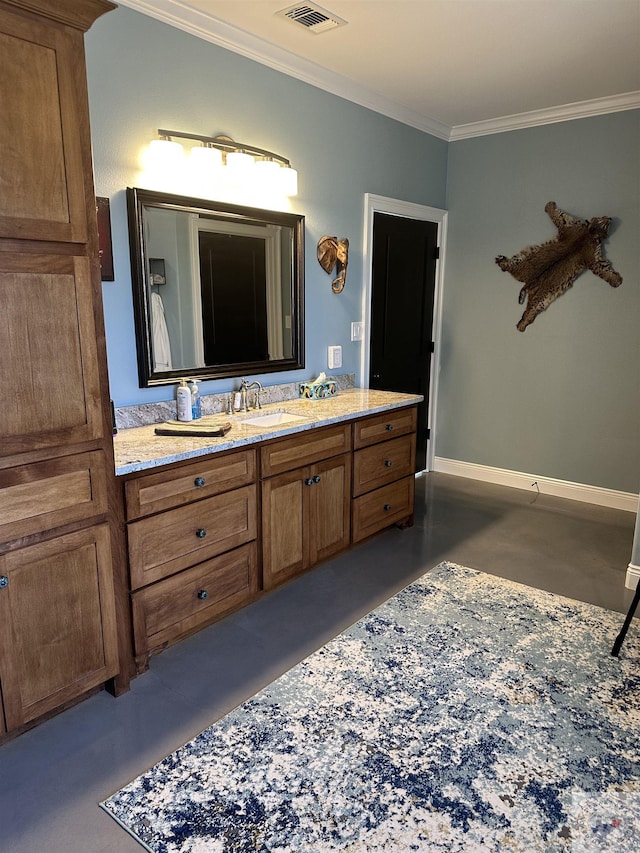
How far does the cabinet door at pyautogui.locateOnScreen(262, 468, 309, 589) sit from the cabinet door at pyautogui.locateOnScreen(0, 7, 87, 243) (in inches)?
54.8

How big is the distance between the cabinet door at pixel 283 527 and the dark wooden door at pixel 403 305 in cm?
164

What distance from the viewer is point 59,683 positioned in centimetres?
202

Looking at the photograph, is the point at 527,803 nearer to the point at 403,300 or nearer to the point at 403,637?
the point at 403,637

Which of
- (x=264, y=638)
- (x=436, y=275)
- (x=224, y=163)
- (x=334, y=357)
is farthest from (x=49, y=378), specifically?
(x=436, y=275)

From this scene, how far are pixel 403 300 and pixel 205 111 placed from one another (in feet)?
6.73

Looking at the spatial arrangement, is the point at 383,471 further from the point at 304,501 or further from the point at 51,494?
the point at 51,494

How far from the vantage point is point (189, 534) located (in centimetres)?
241

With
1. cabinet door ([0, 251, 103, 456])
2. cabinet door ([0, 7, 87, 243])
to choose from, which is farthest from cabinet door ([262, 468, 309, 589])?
cabinet door ([0, 7, 87, 243])

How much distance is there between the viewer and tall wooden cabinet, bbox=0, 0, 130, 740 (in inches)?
67.9

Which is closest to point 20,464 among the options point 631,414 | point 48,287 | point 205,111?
point 48,287

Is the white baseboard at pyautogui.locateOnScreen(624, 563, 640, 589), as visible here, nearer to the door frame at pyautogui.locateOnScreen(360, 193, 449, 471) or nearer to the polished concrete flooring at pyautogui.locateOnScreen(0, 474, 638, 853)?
the polished concrete flooring at pyautogui.locateOnScreen(0, 474, 638, 853)

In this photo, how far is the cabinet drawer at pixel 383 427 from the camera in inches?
128

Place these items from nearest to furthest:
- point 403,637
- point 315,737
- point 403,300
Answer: point 315,737 < point 403,637 < point 403,300

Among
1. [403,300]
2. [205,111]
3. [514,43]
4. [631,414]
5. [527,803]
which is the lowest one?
[527,803]
